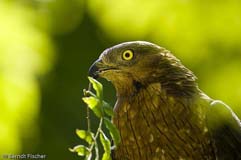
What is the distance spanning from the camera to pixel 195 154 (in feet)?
20.9

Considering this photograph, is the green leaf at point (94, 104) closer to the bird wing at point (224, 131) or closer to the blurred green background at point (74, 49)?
the bird wing at point (224, 131)

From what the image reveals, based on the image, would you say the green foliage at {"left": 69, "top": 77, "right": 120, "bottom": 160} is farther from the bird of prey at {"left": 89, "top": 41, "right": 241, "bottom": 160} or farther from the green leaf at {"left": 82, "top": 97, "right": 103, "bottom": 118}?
the bird of prey at {"left": 89, "top": 41, "right": 241, "bottom": 160}

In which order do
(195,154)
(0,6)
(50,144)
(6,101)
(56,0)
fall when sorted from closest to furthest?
(195,154), (6,101), (0,6), (56,0), (50,144)

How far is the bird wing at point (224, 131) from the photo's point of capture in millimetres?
6480

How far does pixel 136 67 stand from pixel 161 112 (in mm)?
337

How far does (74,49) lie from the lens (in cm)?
1095

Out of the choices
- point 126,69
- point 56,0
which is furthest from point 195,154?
point 56,0

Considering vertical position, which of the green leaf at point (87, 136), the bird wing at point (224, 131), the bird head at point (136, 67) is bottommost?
the bird wing at point (224, 131)

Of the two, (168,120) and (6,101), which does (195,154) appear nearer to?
(168,120)

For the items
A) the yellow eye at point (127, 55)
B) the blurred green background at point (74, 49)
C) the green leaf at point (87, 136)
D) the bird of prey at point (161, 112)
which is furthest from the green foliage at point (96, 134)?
the blurred green background at point (74, 49)

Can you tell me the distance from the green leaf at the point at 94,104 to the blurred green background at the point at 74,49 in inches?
57.5

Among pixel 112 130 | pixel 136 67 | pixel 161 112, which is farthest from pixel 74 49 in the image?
pixel 112 130

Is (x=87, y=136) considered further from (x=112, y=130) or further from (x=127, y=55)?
(x=127, y=55)

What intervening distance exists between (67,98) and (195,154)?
15.6ft
